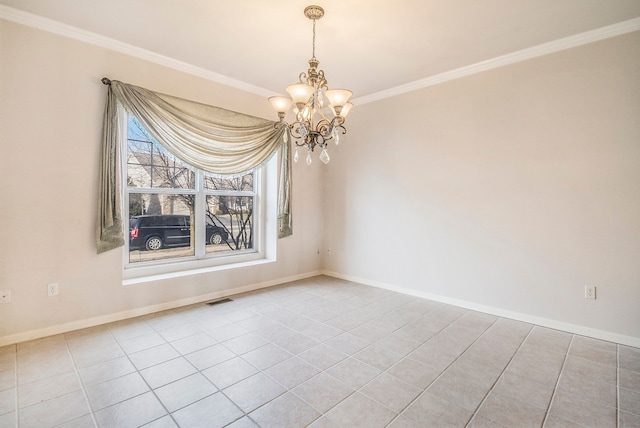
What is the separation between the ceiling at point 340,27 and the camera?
7.80 feet

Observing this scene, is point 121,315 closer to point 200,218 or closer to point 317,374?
point 200,218

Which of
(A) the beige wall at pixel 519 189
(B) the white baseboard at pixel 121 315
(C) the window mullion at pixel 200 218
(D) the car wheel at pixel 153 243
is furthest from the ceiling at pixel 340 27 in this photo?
(B) the white baseboard at pixel 121 315

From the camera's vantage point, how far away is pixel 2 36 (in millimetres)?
2449

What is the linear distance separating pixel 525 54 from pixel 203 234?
158 inches

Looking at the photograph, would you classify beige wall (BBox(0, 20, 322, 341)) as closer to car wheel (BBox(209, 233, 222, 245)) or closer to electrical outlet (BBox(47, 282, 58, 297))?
electrical outlet (BBox(47, 282, 58, 297))

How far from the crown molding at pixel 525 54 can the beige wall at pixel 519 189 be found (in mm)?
64

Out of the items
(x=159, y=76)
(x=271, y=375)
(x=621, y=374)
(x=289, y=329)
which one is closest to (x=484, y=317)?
(x=621, y=374)

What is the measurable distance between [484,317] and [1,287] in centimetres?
439

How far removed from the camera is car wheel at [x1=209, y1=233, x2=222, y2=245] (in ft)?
13.2

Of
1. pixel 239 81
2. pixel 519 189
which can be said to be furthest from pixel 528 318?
pixel 239 81

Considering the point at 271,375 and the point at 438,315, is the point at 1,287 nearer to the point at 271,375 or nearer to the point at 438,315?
the point at 271,375

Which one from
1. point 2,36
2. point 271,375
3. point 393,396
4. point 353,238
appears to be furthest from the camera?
point 353,238

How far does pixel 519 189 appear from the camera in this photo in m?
3.14

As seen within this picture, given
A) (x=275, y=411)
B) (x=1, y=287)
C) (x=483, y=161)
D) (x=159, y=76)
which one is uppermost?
(x=159, y=76)
